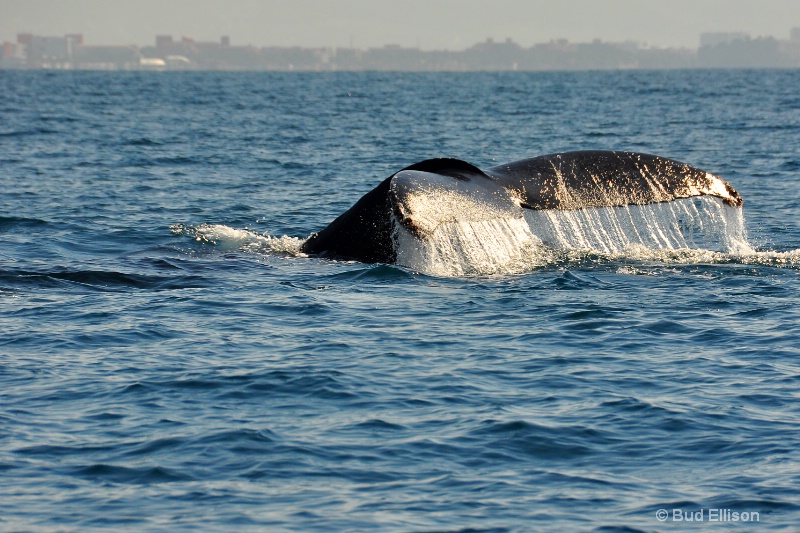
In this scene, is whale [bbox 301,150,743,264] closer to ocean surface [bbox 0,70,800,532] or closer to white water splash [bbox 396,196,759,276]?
white water splash [bbox 396,196,759,276]

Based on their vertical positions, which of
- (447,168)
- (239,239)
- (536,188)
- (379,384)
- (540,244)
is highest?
(447,168)

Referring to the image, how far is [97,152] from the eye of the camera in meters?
27.0

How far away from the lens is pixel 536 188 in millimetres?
10297

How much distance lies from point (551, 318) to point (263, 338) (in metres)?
2.36

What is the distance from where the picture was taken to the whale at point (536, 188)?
9.88 metres

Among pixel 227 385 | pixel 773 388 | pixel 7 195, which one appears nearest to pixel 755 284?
pixel 773 388

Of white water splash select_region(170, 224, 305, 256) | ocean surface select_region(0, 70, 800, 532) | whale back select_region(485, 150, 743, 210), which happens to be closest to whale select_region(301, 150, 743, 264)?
whale back select_region(485, 150, 743, 210)

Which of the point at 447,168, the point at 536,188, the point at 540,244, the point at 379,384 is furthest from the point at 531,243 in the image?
the point at 379,384

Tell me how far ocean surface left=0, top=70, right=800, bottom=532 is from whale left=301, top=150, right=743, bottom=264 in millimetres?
657

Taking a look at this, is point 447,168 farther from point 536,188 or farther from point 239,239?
point 239,239

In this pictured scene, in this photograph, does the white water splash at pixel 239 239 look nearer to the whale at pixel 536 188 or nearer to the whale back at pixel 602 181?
the whale at pixel 536 188

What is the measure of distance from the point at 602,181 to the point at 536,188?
587 mm

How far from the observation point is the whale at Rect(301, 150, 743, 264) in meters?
9.88

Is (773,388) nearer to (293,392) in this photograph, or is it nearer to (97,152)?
(293,392)
